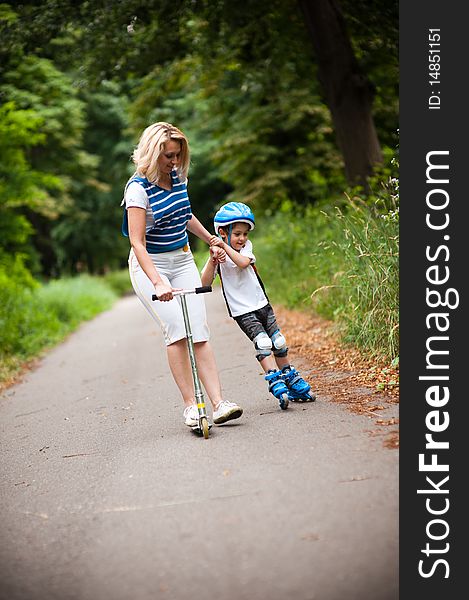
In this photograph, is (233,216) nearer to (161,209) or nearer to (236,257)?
(236,257)

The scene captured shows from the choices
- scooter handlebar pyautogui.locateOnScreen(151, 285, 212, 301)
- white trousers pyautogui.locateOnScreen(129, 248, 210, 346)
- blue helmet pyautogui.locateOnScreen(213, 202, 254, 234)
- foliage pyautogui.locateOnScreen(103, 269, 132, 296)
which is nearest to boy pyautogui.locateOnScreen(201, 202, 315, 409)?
blue helmet pyautogui.locateOnScreen(213, 202, 254, 234)

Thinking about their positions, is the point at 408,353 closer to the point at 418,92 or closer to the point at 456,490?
the point at 456,490

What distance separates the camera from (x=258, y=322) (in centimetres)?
562

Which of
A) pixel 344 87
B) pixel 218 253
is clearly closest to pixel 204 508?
pixel 218 253

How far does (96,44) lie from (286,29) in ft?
11.6

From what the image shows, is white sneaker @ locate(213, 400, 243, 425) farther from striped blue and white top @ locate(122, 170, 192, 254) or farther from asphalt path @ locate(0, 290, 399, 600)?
striped blue and white top @ locate(122, 170, 192, 254)

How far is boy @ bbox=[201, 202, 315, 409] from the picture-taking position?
17.9 ft

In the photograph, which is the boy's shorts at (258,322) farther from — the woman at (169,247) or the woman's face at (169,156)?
the woman's face at (169,156)

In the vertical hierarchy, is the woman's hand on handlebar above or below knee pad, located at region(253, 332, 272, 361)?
above

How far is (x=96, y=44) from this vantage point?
1248 cm

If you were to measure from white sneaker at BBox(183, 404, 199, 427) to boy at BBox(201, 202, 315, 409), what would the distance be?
1.88ft

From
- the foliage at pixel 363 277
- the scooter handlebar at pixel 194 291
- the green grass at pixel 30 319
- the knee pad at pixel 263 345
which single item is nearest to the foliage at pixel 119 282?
the green grass at pixel 30 319

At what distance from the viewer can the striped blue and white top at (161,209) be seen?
5133mm

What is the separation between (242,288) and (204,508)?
2.20 meters
